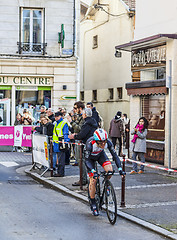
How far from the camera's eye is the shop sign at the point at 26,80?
77.6 ft

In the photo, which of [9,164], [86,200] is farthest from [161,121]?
[86,200]

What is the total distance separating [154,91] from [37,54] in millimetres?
10033

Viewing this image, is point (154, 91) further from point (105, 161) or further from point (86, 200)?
point (105, 161)

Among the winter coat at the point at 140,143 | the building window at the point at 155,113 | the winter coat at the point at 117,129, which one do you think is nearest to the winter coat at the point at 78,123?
the winter coat at the point at 140,143

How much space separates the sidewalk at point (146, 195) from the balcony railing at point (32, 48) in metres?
9.99

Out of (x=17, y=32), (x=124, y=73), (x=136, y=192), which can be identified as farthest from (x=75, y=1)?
(x=136, y=192)

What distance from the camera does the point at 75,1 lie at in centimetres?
2389

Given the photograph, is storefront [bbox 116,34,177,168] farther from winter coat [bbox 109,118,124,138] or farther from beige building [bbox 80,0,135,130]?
beige building [bbox 80,0,135,130]

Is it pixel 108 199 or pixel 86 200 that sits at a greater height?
pixel 108 199

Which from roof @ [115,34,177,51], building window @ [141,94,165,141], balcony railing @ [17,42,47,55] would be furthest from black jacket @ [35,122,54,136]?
balcony railing @ [17,42,47,55]

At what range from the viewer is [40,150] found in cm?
Result: 1359

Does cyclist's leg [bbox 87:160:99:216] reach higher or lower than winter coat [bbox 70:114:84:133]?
lower

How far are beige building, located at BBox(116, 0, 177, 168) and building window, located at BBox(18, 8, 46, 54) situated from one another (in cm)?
770

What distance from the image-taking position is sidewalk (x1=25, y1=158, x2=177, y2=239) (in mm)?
7953
